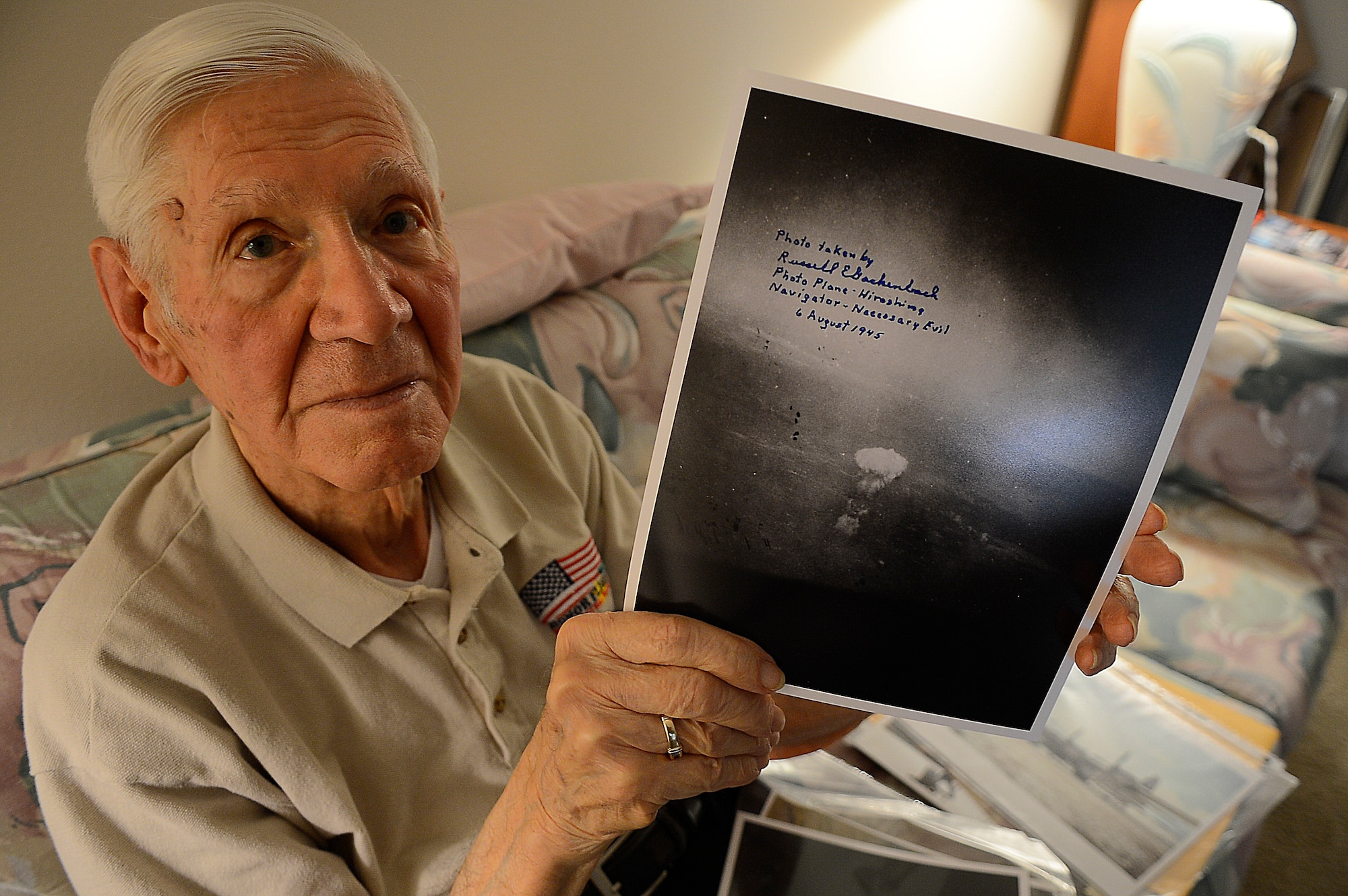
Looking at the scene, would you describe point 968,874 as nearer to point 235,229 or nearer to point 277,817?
point 277,817

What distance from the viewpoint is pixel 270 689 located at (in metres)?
0.74

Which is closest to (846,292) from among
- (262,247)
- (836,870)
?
(262,247)

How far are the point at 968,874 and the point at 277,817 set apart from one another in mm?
644

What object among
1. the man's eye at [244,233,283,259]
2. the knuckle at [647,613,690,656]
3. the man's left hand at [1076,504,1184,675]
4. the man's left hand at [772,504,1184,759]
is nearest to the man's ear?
the man's eye at [244,233,283,259]

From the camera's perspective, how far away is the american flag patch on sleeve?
37.2 inches

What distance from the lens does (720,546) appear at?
56 centimetres

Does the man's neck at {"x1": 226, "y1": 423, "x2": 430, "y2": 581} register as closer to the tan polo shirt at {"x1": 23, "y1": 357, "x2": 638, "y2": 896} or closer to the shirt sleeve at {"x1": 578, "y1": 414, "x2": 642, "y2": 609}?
the tan polo shirt at {"x1": 23, "y1": 357, "x2": 638, "y2": 896}

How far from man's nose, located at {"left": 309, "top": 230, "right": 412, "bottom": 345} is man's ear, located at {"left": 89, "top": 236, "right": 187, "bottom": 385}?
0.58ft

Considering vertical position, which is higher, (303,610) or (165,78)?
(165,78)

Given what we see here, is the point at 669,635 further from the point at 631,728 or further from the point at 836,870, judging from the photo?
the point at 836,870

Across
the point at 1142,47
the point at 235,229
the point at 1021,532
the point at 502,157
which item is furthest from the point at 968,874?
the point at 1142,47

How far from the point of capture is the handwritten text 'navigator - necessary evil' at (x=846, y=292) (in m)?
0.49

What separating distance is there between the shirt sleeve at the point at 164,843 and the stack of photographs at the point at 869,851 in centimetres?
39

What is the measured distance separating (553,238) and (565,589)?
1.88 ft
